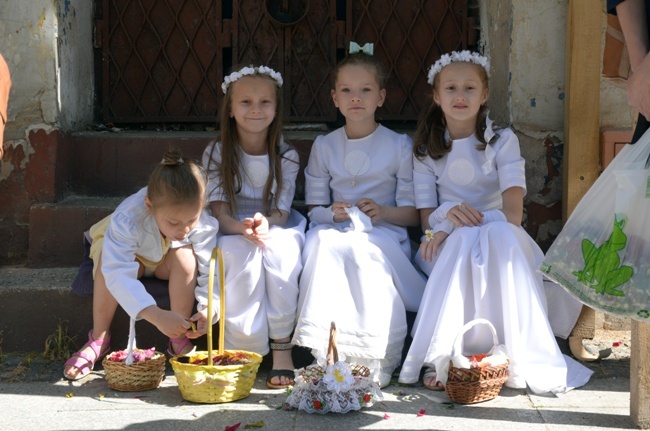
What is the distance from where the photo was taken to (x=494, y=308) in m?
3.74

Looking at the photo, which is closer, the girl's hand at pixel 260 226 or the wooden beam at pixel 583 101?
the girl's hand at pixel 260 226

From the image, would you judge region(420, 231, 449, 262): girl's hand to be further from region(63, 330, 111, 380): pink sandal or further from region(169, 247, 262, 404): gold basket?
region(63, 330, 111, 380): pink sandal

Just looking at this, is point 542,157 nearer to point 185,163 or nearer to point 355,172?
point 355,172

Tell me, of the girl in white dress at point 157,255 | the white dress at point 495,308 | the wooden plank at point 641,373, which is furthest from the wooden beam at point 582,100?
the girl in white dress at point 157,255

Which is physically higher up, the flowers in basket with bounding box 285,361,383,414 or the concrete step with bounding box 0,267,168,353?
the concrete step with bounding box 0,267,168,353

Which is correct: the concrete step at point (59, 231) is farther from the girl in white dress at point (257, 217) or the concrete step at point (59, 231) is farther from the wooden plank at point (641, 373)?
the wooden plank at point (641, 373)

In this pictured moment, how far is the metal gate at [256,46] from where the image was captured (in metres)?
5.26

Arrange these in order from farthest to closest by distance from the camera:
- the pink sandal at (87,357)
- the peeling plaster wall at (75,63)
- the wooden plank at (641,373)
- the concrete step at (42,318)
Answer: the peeling plaster wall at (75,63) < the concrete step at (42,318) < the pink sandal at (87,357) < the wooden plank at (641,373)

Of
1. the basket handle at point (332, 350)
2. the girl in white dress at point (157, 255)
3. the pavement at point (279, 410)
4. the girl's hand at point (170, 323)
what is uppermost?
the girl in white dress at point (157, 255)

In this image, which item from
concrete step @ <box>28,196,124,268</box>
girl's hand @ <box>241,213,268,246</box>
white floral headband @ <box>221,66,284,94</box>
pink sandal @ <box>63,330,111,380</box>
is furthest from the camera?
concrete step @ <box>28,196,124,268</box>

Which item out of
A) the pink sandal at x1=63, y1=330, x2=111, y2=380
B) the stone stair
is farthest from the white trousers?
the pink sandal at x1=63, y1=330, x2=111, y2=380

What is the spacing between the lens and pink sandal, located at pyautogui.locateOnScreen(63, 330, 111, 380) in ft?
12.5

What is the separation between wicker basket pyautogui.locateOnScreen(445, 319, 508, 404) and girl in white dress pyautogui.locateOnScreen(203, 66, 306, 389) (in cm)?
71

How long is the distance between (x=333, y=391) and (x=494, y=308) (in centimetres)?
86
